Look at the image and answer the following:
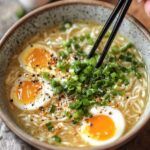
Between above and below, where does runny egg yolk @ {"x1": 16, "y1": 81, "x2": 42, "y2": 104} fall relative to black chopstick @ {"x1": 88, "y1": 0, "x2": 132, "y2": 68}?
below

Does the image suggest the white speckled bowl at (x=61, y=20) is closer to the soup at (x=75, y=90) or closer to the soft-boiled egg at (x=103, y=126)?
the soup at (x=75, y=90)

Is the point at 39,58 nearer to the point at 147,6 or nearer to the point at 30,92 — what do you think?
the point at 30,92

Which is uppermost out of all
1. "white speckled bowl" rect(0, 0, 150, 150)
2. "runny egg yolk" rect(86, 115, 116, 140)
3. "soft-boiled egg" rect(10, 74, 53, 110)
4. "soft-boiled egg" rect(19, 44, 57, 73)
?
"white speckled bowl" rect(0, 0, 150, 150)

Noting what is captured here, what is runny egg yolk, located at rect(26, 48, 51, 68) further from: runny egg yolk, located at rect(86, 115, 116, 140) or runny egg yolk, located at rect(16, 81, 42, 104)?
runny egg yolk, located at rect(86, 115, 116, 140)

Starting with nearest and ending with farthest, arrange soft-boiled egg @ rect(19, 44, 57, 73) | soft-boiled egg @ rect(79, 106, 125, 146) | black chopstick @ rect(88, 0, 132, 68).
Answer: soft-boiled egg @ rect(79, 106, 125, 146)
black chopstick @ rect(88, 0, 132, 68)
soft-boiled egg @ rect(19, 44, 57, 73)

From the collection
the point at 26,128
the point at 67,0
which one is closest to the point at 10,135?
the point at 26,128

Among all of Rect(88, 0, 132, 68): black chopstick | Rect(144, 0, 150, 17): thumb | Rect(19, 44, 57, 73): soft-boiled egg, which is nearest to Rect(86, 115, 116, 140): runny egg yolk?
Rect(88, 0, 132, 68): black chopstick

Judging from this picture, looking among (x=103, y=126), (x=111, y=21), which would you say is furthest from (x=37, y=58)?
(x=103, y=126)
